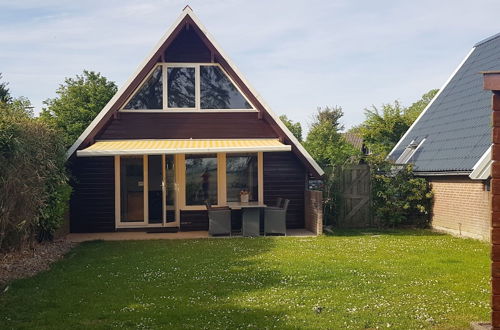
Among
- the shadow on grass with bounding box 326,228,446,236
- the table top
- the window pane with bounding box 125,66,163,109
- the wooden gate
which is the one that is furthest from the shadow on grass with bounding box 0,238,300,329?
the wooden gate

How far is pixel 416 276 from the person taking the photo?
377 inches

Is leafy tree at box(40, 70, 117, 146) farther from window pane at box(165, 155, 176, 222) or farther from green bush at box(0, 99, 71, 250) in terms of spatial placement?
green bush at box(0, 99, 71, 250)

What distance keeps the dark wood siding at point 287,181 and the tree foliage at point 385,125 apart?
11242 mm

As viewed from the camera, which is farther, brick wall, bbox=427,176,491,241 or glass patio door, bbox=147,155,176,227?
glass patio door, bbox=147,155,176,227

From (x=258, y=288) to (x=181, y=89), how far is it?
9.37 m

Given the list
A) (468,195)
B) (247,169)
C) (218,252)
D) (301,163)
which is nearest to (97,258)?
(218,252)

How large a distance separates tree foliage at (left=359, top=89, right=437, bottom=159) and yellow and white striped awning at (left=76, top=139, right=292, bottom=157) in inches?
500

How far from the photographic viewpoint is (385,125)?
91.3 feet

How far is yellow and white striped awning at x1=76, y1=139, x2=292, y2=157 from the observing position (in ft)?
48.3

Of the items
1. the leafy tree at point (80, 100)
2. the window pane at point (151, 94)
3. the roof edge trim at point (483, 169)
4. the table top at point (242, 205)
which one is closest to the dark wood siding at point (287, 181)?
the table top at point (242, 205)

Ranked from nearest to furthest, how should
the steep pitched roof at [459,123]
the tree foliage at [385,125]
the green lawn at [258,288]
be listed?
1. the green lawn at [258,288]
2. the steep pitched roof at [459,123]
3. the tree foliage at [385,125]

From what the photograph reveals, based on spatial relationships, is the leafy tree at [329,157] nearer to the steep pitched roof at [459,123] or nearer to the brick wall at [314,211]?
the brick wall at [314,211]

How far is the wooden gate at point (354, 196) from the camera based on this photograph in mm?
17797

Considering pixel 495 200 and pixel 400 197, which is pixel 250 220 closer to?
pixel 400 197
